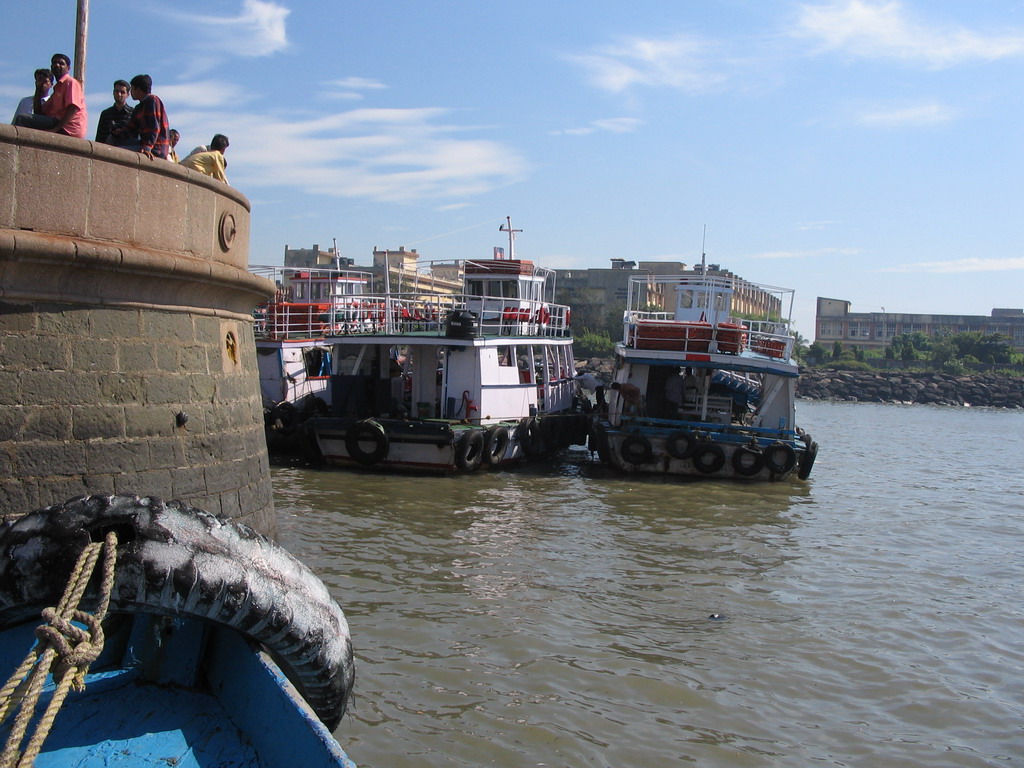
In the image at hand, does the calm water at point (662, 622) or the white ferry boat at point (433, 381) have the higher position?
the white ferry boat at point (433, 381)

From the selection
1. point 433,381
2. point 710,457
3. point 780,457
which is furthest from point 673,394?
point 433,381

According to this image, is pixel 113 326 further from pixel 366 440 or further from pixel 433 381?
pixel 433 381

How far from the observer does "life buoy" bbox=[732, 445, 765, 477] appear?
17.9 meters

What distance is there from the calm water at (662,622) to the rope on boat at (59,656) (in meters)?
3.11

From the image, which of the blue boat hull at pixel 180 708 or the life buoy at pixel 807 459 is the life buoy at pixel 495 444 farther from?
the blue boat hull at pixel 180 708

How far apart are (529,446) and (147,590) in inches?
629

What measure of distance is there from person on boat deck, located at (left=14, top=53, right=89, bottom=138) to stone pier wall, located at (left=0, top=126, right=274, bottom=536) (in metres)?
0.94

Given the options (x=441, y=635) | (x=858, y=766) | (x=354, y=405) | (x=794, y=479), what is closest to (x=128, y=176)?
(x=441, y=635)

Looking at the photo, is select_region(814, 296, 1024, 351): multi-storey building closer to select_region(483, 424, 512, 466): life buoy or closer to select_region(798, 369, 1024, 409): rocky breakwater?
select_region(798, 369, 1024, 409): rocky breakwater

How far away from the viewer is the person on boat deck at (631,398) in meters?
19.5

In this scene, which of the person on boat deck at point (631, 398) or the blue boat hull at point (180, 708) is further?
the person on boat deck at point (631, 398)

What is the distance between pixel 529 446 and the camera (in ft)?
64.6

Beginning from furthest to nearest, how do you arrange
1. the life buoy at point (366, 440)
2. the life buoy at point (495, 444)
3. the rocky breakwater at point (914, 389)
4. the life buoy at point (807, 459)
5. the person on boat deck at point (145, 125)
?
the rocky breakwater at point (914, 389) → the life buoy at point (807, 459) → the life buoy at point (495, 444) → the life buoy at point (366, 440) → the person on boat deck at point (145, 125)

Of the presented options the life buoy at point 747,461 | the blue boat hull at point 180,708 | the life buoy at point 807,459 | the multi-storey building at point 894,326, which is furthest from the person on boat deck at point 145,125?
the multi-storey building at point 894,326
